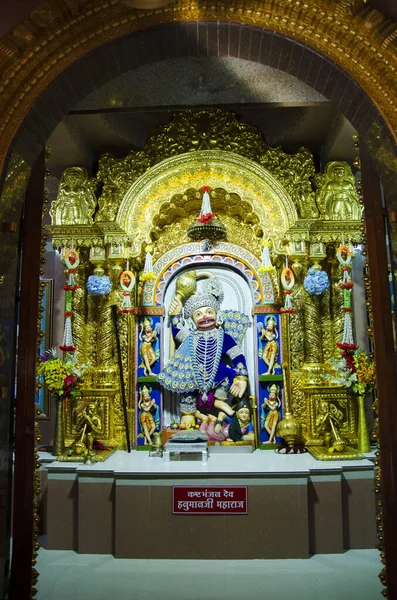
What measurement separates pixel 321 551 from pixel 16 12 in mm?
4826

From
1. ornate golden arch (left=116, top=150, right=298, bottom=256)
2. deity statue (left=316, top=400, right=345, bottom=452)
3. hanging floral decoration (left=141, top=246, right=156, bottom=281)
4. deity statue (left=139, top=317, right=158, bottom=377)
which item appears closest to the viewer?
deity statue (left=316, top=400, right=345, bottom=452)

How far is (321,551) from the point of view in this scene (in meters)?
4.78

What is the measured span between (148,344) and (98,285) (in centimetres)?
96

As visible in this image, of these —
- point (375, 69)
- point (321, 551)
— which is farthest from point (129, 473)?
point (375, 69)

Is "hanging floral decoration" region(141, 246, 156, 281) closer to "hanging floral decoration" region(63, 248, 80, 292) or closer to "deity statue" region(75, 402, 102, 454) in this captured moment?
"hanging floral decoration" region(63, 248, 80, 292)

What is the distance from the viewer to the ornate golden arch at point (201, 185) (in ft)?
20.6

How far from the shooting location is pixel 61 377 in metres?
5.66

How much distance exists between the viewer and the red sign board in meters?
4.72

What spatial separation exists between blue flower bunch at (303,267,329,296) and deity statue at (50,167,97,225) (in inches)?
108

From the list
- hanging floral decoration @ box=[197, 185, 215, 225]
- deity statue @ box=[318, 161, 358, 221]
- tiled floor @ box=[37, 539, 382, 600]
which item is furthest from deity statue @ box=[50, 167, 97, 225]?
tiled floor @ box=[37, 539, 382, 600]

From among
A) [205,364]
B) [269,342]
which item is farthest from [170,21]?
[269,342]

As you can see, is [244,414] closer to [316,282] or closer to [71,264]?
[316,282]

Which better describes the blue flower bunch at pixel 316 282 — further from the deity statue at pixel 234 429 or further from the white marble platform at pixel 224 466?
the white marble platform at pixel 224 466

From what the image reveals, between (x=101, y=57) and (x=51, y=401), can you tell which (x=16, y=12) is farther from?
(x=51, y=401)
